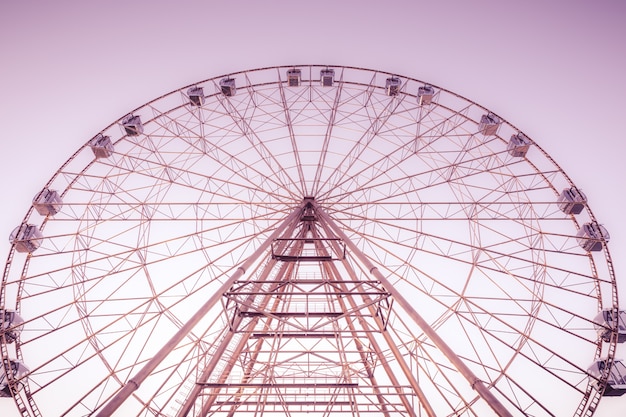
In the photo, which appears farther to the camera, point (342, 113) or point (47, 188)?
point (342, 113)

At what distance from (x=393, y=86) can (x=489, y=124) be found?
521cm

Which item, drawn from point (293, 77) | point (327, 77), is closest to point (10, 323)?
point (293, 77)

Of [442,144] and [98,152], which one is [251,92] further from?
[442,144]

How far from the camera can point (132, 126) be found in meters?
18.8

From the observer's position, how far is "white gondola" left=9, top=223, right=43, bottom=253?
1567 centimetres

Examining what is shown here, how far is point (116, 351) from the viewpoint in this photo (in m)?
25.8

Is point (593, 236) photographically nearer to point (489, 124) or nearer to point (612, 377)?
point (612, 377)

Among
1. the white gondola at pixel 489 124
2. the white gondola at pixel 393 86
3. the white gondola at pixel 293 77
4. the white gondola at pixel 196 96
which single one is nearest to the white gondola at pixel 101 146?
the white gondola at pixel 196 96

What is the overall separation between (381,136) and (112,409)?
1731cm

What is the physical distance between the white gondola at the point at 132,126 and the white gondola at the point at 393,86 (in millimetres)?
12526

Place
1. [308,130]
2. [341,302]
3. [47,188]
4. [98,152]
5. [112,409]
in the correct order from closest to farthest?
[112,409], [341,302], [47,188], [98,152], [308,130]

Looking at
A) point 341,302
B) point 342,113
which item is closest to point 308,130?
point 342,113

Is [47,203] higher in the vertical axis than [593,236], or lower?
higher

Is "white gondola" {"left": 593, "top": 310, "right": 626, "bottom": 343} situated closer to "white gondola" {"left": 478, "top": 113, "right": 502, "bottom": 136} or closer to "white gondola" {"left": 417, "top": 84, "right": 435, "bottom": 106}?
"white gondola" {"left": 478, "top": 113, "right": 502, "bottom": 136}
